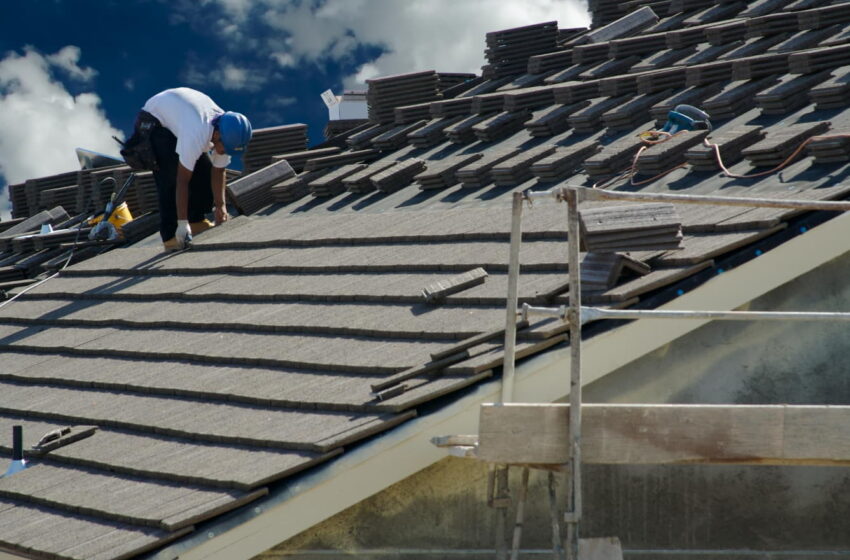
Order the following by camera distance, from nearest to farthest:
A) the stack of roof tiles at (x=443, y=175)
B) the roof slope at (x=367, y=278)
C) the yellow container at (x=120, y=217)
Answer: the roof slope at (x=367, y=278), the stack of roof tiles at (x=443, y=175), the yellow container at (x=120, y=217)

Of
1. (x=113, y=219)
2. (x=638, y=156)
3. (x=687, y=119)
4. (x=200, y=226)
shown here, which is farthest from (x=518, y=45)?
(x=638, y=156)

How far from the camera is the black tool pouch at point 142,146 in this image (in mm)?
10570

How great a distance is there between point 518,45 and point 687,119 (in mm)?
5008

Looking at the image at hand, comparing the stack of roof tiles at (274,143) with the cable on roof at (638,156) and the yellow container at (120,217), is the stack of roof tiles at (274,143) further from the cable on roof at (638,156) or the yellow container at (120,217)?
the cable on roof at (638,156)

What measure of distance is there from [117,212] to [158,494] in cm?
704

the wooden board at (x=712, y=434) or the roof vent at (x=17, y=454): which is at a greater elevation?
the wooden board at (x=712, y=434)

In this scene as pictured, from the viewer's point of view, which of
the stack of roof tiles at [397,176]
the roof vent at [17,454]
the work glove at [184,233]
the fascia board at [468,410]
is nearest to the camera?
the fascia board at [468,410]

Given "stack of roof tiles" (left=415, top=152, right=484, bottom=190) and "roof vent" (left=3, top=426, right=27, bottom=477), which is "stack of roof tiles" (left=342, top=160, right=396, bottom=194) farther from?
"roof vent" (left=3, top=426, right=27, bottom=477)

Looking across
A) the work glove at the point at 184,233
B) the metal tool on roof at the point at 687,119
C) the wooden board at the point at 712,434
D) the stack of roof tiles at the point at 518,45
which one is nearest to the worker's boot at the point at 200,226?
the work glove at the point at 184,233

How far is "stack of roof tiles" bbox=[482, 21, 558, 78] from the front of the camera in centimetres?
1280

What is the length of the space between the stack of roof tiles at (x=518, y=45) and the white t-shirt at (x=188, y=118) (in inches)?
136

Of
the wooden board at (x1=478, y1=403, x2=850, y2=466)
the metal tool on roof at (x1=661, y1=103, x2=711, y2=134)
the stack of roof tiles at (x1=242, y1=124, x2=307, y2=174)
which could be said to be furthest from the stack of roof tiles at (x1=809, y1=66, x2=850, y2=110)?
the stack of roof tiles at (x1=242, y1=124, x2=307, y2=174)

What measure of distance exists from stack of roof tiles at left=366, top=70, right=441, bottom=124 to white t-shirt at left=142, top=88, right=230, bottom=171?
2329 millimetres

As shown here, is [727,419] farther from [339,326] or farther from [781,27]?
[781,27]
